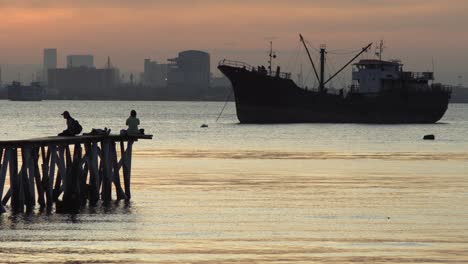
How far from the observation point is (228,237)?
35.4m

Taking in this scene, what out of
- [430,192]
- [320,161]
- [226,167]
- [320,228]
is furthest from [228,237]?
[320,161]

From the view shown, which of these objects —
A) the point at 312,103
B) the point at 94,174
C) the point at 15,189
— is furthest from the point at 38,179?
the point at 312,103

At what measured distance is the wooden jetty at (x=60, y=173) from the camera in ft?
136

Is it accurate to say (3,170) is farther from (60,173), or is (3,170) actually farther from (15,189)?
(60,173)

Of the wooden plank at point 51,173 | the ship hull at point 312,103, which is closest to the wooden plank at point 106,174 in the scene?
the wooden plank at point 51,173

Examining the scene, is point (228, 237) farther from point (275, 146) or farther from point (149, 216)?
point (275, 146)

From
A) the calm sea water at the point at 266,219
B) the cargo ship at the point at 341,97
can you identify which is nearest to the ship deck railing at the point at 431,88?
the cargo ship at the point at 341,97

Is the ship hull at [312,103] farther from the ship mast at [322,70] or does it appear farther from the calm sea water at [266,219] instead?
the calm sea water at [266,219]

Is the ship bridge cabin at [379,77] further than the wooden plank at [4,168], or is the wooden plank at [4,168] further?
the ship bridge cabin at [379,77]

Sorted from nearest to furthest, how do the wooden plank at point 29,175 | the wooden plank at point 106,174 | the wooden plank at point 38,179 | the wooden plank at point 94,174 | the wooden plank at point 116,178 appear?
1. the wooden plank at point 29,175
2. the wooden plank at point 38,179
3. the wooden plank at point 94,174
4. the wooden plank at point 106,174
5. the wooden plank at point 116,178

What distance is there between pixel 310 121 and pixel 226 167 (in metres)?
111

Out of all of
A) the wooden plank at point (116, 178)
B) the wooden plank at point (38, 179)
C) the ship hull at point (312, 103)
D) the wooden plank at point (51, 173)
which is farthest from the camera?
the ship hull at point (312, 103)

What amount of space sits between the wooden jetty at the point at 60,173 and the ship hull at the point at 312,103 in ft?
403

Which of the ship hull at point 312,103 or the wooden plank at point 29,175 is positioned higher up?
the wooden plank at point 29,175
